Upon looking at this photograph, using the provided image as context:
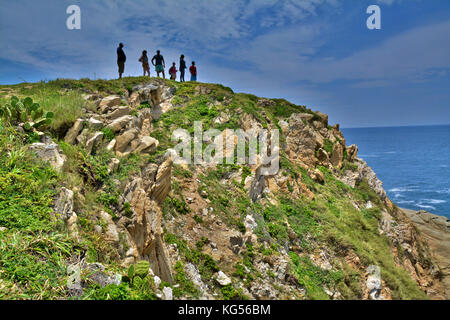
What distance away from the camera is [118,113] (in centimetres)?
1127

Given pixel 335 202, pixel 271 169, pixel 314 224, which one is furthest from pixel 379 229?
pixel 271 169

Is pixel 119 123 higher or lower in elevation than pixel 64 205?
higher

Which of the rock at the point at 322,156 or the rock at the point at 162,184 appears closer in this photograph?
the rock at the point at 162,184

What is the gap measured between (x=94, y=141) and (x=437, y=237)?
4384cm

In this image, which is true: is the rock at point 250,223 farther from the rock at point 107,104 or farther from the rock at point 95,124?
the rock at point 107,104

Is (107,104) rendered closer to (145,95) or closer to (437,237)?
(145,95)

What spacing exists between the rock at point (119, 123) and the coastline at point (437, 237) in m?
30.6

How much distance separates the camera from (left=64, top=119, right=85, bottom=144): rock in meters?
8.45

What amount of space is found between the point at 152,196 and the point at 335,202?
15.1 m

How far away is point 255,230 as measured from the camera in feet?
39.3

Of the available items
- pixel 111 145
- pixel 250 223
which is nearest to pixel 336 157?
pixel 250 223

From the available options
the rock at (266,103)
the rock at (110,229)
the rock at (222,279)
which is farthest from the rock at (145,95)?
the rock at (222,279)

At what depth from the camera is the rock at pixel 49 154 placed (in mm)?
6480
